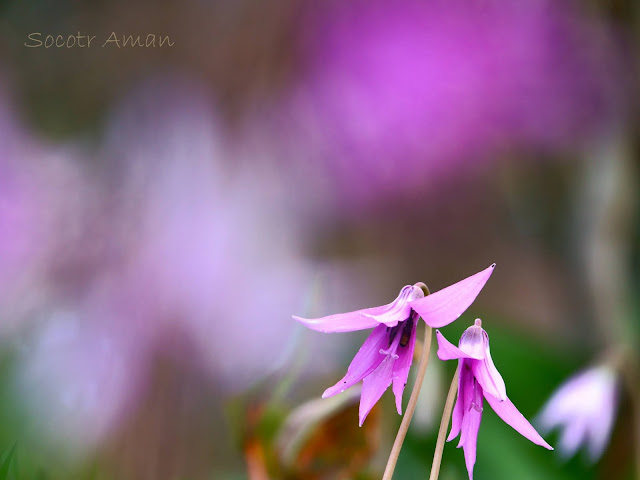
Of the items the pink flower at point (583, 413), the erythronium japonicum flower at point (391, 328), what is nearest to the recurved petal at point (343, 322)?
the erythronium japonicum flower at point (391, 328)

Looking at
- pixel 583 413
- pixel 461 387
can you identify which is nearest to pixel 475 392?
pixel 461 387

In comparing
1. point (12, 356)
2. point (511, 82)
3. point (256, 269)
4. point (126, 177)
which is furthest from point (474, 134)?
point (12, 356)

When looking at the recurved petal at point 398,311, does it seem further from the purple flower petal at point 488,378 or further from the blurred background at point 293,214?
the blurred background at point 293,214

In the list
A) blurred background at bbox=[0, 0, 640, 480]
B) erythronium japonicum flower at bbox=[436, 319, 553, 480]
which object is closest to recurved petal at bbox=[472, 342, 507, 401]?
erythronium japonicum flower at bbox=[436, 319, 553, 480]

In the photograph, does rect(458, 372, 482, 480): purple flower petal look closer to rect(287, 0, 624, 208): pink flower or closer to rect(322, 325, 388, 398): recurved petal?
rect(322, 325, 388, 398): recurved petal

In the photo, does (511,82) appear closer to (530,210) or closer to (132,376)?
(530,210)
